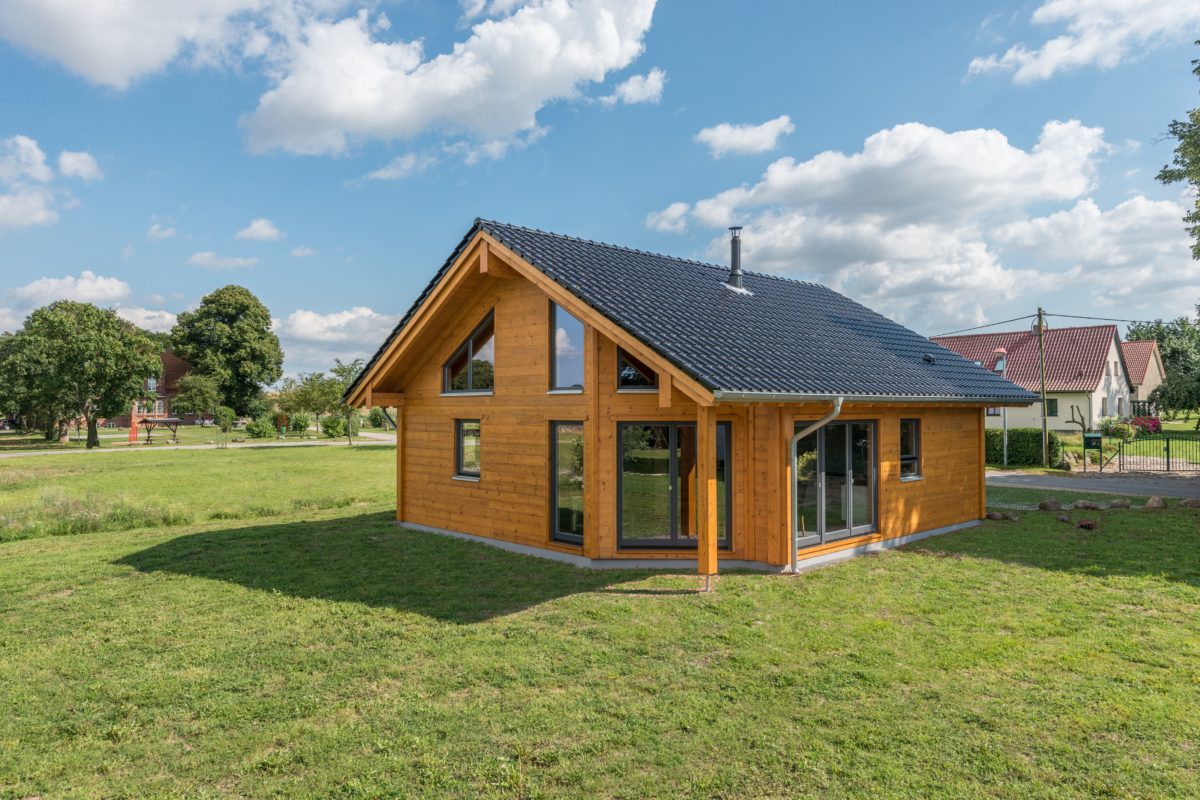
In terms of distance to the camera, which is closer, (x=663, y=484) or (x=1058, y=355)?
(x=663, y=484)

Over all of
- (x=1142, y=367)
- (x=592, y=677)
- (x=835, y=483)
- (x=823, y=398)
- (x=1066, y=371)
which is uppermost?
(x=1142, y=367)

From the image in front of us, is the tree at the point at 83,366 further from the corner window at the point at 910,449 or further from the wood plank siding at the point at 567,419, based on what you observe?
the corner window at the point at 910,449

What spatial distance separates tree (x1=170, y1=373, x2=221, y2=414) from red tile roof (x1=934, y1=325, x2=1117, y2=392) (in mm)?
50625

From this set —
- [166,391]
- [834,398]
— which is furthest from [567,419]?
[166,391]

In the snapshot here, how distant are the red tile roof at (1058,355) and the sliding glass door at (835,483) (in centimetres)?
2793

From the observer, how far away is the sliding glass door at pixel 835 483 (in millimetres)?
10000

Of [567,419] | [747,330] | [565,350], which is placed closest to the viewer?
[567,419]

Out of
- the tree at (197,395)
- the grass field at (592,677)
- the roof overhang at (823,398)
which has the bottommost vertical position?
the grass field at (592,677)

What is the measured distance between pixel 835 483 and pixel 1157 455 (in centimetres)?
2440

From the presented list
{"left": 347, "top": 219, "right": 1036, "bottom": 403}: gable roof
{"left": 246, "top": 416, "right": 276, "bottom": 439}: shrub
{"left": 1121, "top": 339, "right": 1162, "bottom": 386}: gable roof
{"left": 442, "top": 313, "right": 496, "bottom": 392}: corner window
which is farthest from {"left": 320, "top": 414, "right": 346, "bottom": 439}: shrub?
{"left": 1121, "top": 339, "right": 1162, "bottom": 386}: gable roof

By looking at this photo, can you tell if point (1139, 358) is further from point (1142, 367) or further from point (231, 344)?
point (231, 344)

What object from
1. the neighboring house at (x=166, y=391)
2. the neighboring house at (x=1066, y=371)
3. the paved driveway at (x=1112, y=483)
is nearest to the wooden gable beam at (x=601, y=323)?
the paved driveway at (x=1112, y=483)

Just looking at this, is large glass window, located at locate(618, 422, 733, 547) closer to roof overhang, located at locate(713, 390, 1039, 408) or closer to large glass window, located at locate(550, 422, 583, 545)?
large glass window, located at locate(550, 422, 583, 545)

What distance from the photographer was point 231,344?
5297 centimetres
